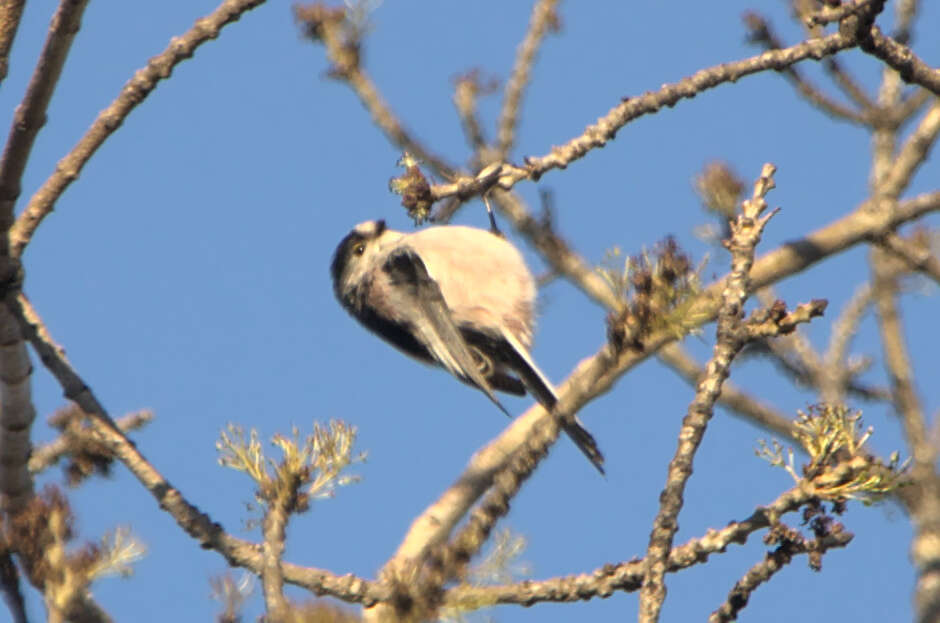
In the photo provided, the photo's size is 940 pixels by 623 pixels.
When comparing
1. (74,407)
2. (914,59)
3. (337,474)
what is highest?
(74,407)

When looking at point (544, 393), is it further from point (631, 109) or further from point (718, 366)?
point (718, 366)

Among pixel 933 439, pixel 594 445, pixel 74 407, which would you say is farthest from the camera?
pixel 933 439

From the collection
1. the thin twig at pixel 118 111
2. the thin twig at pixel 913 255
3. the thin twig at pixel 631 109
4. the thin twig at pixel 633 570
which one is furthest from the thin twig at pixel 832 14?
the thin twig at pixel 913 255

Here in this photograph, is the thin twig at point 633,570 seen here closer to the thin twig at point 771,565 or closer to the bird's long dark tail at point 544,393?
the thin twig at point 771,565

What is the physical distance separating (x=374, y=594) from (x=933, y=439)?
114 inches

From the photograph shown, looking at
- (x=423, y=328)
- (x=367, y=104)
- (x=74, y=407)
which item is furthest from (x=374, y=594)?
(x=367, y=104)

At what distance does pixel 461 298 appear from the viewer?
195 inches

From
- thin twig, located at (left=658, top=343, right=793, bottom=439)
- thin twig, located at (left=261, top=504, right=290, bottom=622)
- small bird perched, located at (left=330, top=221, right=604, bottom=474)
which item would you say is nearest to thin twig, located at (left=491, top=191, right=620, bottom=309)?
small bird perched, located at (left=330, top=221, right=604, bottom=474)

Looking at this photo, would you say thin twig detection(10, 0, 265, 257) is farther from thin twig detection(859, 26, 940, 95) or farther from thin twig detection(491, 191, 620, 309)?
thin twig detection(491, 191, 620, 309)

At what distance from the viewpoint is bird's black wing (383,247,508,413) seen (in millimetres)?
4703

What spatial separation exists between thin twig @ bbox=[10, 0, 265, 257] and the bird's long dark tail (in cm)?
143

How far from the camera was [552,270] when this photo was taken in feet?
15.7

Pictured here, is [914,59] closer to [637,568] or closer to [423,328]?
[637,568]

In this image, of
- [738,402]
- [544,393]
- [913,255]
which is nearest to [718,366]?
[544,393]
